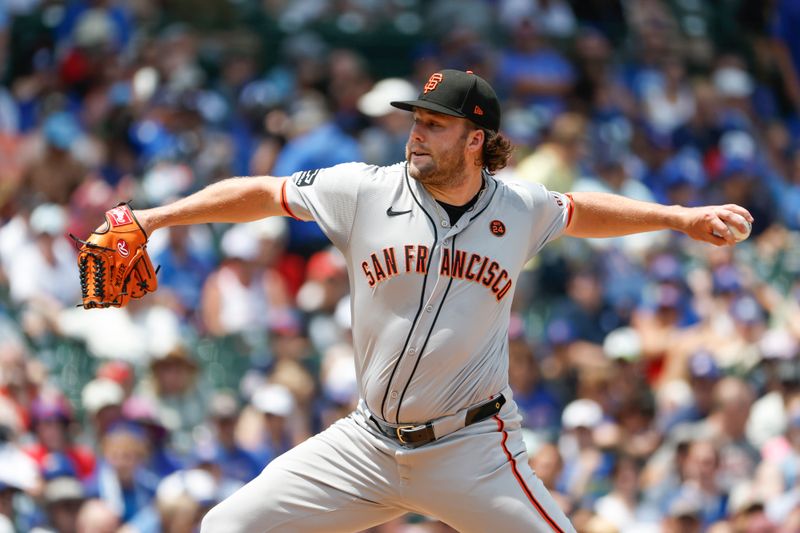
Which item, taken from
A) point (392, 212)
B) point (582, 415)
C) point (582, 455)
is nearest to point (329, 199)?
point (392, 212)

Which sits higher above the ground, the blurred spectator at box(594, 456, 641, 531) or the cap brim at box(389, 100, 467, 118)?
the cap brim at box(389, 100, 467, 118)

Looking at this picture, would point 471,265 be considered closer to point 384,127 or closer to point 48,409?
point 48,409

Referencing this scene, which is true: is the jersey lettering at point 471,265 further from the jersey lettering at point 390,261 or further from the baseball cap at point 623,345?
the baseball cap at point 623,345

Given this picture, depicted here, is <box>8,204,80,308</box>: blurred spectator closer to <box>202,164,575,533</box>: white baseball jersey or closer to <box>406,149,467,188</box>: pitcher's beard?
<box>202,164,575,533</box>: white baseball jersey

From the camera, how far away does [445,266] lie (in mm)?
5246

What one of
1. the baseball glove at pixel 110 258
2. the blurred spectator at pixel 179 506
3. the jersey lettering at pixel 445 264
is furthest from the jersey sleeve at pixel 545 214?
the blurred spectator at pixel 179 506

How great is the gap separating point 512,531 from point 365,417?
27.4 inches

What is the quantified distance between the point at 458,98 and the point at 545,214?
0.58 m

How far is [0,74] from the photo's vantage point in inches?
498

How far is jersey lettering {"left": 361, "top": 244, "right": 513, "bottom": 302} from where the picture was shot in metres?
5.23

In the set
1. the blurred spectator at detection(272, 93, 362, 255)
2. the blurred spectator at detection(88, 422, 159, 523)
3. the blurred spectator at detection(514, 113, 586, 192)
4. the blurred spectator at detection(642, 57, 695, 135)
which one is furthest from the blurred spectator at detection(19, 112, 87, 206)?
the blurred spectator at detection(642, 57, 695, 135)

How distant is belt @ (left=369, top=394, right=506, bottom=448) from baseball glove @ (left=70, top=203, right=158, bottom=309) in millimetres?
1061

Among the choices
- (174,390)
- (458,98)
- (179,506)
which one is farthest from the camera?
(174,390)

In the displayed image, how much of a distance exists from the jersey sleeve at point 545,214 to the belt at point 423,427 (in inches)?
25.0
